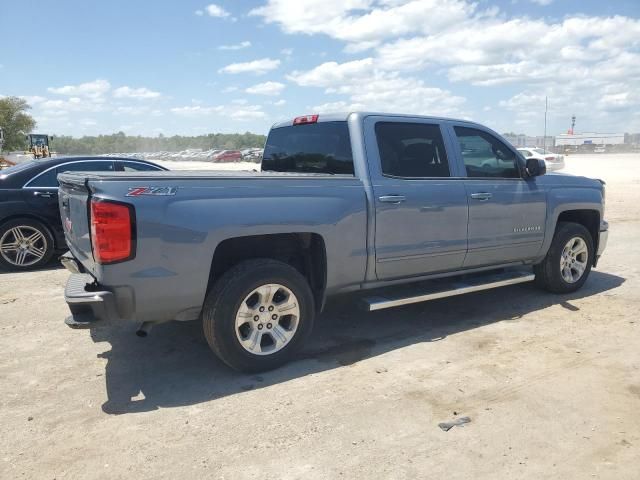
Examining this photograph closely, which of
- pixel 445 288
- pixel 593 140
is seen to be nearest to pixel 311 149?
pixel 445 288

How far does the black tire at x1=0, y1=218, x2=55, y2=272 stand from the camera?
6902mm

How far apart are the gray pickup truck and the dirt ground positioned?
1.29 feet

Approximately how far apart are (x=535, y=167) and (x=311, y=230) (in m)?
2.68

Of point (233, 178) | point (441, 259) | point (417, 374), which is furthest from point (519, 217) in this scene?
point (233, 178)

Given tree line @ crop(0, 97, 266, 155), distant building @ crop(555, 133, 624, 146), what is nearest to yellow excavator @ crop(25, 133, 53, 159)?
tree line @ crop(0, 97, 266, 155)

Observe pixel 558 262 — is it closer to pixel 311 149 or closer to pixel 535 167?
pixel 535 167

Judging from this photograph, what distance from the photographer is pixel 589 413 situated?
3.21 metres

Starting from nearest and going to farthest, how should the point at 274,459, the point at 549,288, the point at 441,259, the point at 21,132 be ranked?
the point at 274,459 < the point at 441,259 < the point at 549,288 < the point at 21,132

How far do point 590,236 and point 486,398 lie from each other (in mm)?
3448

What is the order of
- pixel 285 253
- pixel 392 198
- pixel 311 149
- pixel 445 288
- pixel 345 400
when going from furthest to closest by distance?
pixel 311 149, pixel 445 288, pixel 392 198, pixel 285 253, pixel 345 400

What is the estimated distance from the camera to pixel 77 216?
12.2ft

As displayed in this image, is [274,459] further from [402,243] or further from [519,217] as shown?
[519,217]

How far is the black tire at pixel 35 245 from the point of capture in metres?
6.90

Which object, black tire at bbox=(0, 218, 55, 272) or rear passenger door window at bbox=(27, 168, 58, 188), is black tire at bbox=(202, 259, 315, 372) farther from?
rear passenger door window at bbox=(27, 168, 58, 188)
